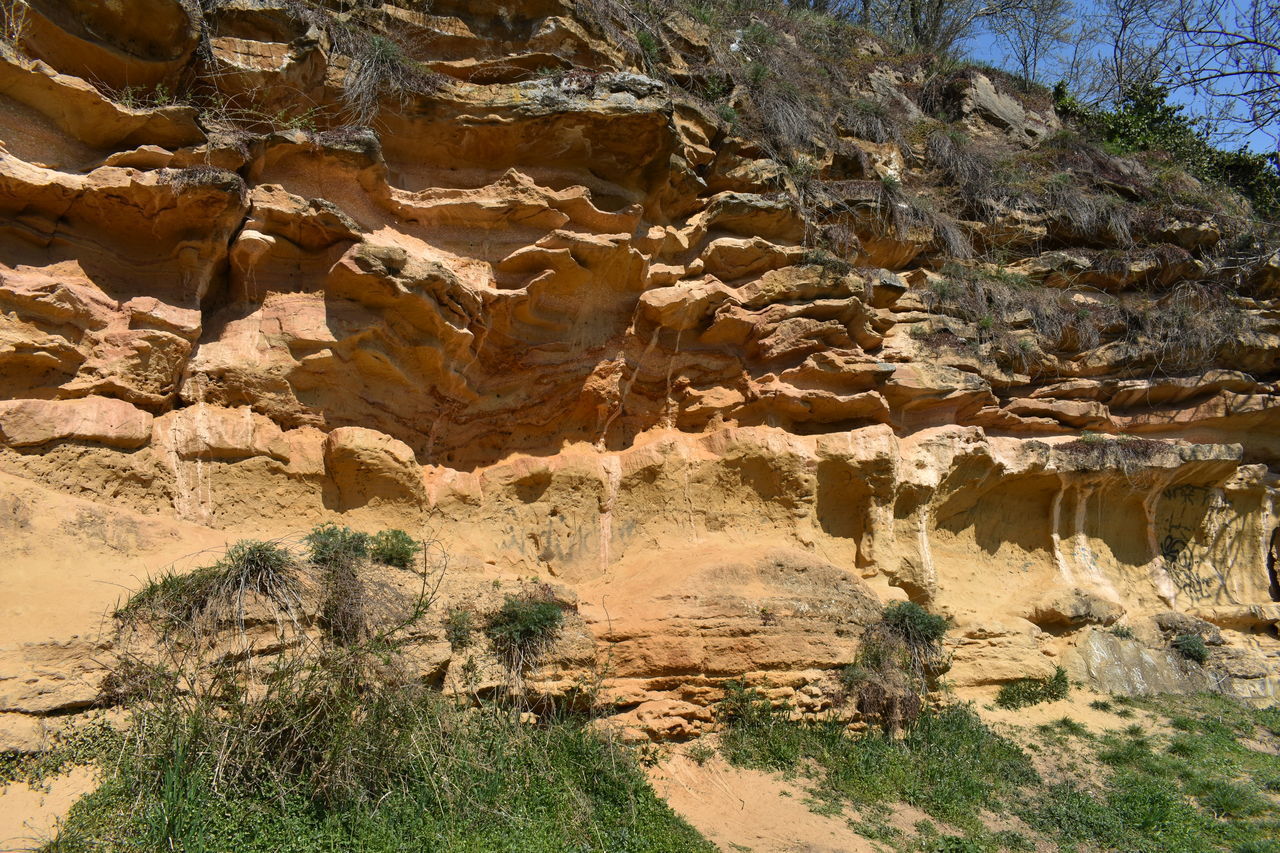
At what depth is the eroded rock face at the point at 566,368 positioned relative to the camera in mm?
6105

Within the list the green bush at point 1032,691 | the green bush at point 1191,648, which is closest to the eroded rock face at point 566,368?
the green bush at point 1032,691

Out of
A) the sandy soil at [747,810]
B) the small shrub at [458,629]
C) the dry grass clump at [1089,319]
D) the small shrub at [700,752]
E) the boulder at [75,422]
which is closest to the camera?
the boulder at [75,422]

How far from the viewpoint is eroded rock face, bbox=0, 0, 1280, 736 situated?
20.0 feet

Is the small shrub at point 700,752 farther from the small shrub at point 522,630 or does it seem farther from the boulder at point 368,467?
the boulder at point 368,467

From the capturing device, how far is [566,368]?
7.93 m

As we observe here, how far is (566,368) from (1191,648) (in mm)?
7789

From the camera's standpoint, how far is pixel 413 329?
715cm

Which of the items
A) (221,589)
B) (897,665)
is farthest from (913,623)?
(221,589)

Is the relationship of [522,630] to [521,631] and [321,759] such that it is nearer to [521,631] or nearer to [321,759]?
[521,631]

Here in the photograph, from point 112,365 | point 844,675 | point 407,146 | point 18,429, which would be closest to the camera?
point 18,429

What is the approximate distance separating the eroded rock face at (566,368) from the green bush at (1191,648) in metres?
0.29

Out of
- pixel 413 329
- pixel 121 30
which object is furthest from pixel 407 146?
pixel 121 30

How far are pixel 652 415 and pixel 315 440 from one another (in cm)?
314

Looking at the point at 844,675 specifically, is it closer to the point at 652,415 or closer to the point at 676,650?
the point at 676,650
